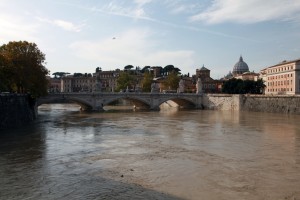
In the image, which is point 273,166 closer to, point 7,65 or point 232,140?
point 232,140

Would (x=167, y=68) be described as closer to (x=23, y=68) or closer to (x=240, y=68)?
(x=240, y=68)

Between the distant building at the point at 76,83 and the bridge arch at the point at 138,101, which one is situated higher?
the distant building at the point at 76,83

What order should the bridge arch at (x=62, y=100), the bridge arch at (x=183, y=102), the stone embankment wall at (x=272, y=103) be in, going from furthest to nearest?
the bridge arch at (x=183, y=102) → the stone embankment wall at (x=272, y=103) → the bridge arch at (x=62, y=100)

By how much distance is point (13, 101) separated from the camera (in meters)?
31.2

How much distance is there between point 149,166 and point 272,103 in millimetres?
38147

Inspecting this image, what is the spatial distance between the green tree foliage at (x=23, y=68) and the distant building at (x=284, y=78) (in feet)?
148

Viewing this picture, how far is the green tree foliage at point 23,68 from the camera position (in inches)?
1356

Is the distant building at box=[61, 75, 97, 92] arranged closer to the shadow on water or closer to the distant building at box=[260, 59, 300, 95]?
the distant building at box=[260, 59, 300, 95]

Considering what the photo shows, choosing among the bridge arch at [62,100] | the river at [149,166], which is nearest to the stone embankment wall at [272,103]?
the bridge arch at [62,100]

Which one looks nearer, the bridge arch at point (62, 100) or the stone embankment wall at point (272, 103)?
the bridge arch at point (62, 100)

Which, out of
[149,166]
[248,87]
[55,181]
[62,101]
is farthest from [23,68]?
[248,87]

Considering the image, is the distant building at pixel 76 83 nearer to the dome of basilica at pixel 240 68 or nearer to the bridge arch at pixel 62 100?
the dome of basilica at pixel 240 68

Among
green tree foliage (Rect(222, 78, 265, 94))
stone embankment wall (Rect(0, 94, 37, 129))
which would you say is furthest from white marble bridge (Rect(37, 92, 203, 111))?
green tree foliage (Rect(222, 78, 265, 94))

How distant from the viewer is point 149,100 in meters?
57.9
